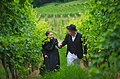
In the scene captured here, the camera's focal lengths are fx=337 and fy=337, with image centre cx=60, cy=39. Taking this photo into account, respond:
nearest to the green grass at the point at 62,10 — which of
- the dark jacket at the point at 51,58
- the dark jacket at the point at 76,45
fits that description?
the dark jacket at the point at 51,58

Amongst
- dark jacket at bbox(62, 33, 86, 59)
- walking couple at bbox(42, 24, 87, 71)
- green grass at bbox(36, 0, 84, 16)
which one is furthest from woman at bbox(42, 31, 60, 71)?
green grass at bbox(36, 0, 84, 16)

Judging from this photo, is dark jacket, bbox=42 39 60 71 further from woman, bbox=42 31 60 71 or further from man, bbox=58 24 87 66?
man, bbox=58 24 87 66

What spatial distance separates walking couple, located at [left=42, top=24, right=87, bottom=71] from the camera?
28.9ft

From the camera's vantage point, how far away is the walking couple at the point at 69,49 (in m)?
8.80

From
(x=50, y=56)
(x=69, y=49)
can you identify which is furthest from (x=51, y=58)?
(x=69, y=49)

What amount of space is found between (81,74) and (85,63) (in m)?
3.61

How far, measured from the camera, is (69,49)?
901cm

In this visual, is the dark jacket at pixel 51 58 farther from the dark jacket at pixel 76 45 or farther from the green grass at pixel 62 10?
the green grass at pixel 62 10

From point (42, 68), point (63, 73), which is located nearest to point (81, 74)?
point (63, 73)

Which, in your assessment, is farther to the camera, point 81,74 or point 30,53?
point 30,53

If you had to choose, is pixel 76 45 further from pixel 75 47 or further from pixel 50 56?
pixel 50 56

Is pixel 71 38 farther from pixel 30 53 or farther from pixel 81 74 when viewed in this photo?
pixel 81 74

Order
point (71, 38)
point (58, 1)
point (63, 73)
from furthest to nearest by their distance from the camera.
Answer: point (58, 1) → point (71, 38) → point (63, 73)

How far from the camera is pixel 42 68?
9.31m
